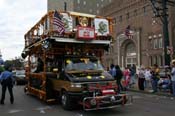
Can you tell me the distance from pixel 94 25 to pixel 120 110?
13.1 ft

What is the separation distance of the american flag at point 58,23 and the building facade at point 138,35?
116 ft

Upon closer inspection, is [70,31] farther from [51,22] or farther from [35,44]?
[35,44]

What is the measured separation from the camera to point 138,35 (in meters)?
58.7

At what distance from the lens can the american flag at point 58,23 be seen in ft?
45.4

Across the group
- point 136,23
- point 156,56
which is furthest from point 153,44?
point 136,23

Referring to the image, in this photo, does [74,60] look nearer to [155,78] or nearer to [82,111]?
[82,111]

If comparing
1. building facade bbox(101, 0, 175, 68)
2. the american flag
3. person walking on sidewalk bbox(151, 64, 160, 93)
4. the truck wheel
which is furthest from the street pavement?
building facade bbox(101, 0, 175, 68)

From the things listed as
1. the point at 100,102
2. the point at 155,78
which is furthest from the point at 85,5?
the point at 100,102

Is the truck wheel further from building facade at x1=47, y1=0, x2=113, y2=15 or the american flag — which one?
building facade at x1=47, y1=0, x2=113, y2=15

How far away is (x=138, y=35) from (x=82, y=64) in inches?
1812

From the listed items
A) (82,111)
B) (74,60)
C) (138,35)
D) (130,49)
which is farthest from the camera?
(130,49)

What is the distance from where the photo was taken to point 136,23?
196ft

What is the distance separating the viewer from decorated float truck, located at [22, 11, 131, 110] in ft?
39.8

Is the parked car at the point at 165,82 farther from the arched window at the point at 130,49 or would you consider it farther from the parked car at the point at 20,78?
the arched window at the point at 130,49
